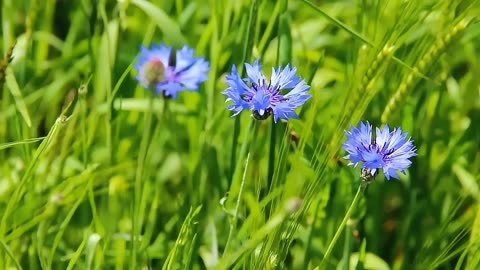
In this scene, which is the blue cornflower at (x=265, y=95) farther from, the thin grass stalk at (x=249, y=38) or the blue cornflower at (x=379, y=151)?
the thin grass stalk at (x=249, y=38)

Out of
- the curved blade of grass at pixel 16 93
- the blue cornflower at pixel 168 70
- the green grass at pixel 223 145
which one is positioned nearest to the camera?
the blue cornflower at pixel 168 70

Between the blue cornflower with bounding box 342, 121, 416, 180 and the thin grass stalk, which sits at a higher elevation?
the thin grass stalk

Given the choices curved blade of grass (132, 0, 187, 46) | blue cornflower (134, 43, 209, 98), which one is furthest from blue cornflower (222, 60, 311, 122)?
curved blade of grass (132, 0, 187, 46)

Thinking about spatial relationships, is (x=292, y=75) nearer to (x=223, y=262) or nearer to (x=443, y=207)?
(x=223, y=262)

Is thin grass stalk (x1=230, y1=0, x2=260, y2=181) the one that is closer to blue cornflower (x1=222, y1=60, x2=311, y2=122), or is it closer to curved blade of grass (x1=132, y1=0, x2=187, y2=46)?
curved blade of grass (x1=132, y1=0, x2=187, y2=46)

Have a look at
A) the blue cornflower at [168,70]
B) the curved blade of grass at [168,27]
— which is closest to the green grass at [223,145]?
the curved blade of grass at [168,27]

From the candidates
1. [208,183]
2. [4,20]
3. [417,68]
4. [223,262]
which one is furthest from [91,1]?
[223,262]
